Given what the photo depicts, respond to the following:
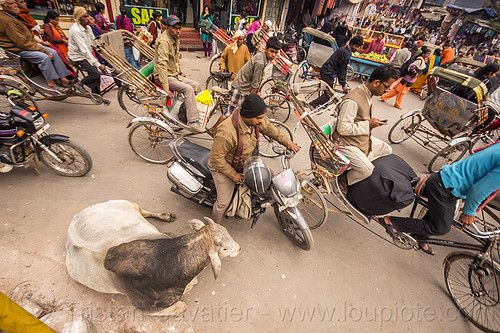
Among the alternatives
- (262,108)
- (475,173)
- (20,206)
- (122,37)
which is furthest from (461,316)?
(122,37)

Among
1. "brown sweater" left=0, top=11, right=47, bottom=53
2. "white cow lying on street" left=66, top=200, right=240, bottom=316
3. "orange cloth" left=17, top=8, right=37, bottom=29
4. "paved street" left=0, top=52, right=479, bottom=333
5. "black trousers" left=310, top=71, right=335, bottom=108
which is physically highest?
"orange cloth" left=17, top=8, right=37, bottom=29

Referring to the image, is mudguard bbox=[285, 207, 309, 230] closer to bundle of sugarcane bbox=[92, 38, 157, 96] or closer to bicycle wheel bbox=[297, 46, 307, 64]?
bundle of sugarcane bbox=[92, 38, 157, 96]

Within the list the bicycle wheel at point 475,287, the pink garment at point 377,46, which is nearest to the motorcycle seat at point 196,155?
the bicycle wheel at point 475,287

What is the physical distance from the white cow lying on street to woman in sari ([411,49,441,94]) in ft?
39.3

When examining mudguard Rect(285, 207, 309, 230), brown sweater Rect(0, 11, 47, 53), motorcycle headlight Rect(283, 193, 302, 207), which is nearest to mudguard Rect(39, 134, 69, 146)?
brown sweater Rect(0, 11, 47, 53)

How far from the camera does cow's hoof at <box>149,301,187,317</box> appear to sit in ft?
7.73

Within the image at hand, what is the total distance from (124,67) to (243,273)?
4.45 metres

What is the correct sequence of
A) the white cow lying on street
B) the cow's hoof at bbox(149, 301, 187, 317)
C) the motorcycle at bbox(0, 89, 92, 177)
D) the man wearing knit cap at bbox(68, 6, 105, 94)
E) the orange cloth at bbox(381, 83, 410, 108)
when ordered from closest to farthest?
the white cow lying on street < the cow's hoof at bbox(149, 301, 187, 317) < the motorcycle at bbox(0, 89, 92, 177) < the man wearing knit cap at bbox(68, 6, 105, 94) < the orange cloth at bbox(381, 83, 410, 108)

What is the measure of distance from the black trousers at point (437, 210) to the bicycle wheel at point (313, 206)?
1177mm

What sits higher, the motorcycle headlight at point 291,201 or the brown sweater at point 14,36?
the brown sweater at point 14,36

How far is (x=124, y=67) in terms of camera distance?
4477mm

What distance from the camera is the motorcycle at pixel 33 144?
310 cm

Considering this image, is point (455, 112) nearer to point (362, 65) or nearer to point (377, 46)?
point (362, 65)

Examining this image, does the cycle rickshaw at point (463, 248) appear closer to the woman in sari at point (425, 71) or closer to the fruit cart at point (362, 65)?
the fruit cart at point (362, 65)
